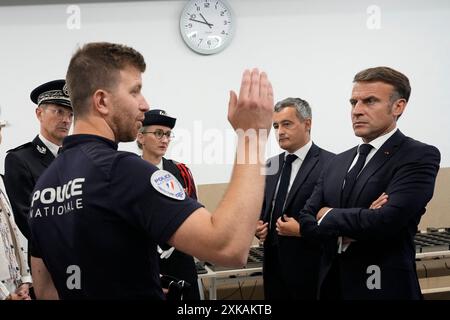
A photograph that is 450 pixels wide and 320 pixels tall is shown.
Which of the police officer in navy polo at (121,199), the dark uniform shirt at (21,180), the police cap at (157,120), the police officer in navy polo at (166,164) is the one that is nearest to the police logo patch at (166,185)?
the police officer in navy polo at (121,199)

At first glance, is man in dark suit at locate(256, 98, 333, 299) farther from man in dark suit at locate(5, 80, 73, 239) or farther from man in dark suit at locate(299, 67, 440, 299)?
man in dark suit at locate(5, 80, 73, 239)

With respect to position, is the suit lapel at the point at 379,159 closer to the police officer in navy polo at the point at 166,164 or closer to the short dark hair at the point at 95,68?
the police officer in navy polo at the point at 166,164

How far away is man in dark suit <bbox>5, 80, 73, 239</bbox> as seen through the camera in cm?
180

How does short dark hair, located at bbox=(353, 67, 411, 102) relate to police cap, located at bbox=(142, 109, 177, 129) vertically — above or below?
above

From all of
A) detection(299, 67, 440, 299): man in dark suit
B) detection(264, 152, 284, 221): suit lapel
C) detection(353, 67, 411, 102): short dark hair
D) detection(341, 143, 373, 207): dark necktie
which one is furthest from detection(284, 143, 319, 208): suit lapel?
detection(353, 67, 411, 102): short dark hair

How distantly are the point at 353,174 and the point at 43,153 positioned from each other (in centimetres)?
133

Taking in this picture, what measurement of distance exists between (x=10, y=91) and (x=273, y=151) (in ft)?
6.42

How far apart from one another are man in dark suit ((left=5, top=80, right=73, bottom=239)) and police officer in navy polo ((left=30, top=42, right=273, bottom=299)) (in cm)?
96

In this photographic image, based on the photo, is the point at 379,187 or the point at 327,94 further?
the point at 327,94

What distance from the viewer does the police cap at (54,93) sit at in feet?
6.20

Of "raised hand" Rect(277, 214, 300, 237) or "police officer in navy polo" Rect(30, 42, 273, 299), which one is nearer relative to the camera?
"police officer in navy polo" Rect(30, 42, 273, 299)

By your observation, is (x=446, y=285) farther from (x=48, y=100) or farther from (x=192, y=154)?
(x=48, y=100)

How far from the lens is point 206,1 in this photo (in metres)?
3.10
